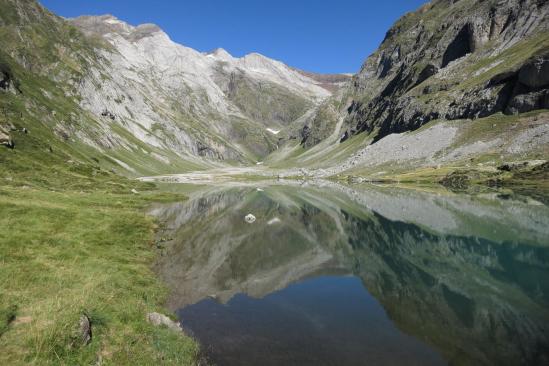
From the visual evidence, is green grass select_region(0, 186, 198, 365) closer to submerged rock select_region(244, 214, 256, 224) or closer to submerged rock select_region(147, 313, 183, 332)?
submerged rock select_region(147, 313, 183, 332)

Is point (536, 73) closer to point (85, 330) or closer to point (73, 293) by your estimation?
point (73, 293)

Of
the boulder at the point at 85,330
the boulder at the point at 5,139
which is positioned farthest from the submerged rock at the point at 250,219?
the boulder at the point at 5,139

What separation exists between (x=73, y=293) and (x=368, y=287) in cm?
2347

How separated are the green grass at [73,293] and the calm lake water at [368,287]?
3052 millimetres

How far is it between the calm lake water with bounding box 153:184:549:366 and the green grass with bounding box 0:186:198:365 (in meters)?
3.05

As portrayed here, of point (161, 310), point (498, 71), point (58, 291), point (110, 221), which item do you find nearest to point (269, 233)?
point (110, 221)

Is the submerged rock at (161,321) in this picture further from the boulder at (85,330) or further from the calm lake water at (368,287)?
the boulder at (85,330)

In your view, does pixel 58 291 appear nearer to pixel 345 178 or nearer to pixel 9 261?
pixel 9 261

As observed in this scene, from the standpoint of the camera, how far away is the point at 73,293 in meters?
21.3

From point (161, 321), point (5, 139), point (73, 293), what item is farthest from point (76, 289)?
point (5, 139)

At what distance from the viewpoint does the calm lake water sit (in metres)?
21.2

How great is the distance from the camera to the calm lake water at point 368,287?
69.6ft

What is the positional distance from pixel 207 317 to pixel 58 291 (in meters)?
9.59

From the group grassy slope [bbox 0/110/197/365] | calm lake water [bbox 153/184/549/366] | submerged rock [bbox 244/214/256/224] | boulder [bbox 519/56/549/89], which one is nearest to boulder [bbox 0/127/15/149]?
grassy slope [bbox 0/110/197/365]
